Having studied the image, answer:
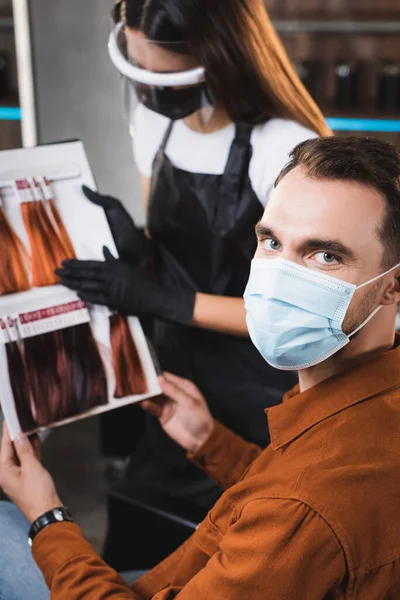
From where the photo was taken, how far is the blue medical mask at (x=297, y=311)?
1.06m

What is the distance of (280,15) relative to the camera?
10.1 ft

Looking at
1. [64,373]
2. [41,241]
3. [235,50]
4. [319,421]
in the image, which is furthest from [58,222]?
[319,421]

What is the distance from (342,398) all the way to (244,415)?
83 centimetres

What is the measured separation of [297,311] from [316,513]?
314mm

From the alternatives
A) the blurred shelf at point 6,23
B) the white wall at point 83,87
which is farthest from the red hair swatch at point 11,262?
the blurred shelf at point 6,23

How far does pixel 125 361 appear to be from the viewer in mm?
1562

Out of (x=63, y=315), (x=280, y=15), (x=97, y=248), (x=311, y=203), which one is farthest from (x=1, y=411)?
(x=280, y=15)

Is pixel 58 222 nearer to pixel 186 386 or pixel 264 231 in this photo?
pixel 186 386

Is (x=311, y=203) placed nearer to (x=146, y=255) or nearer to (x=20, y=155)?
(x=20, y=155)

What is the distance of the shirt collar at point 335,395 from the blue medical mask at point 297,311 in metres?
0.05

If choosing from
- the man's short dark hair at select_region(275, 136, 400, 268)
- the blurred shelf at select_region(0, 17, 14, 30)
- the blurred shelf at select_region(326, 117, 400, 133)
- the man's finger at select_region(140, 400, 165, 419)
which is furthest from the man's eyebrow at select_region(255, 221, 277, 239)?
the blurred shelf at select_region(326, 117, 400, 133)

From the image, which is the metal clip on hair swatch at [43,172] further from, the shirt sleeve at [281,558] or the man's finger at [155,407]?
the shirt sleeve at [281,558]

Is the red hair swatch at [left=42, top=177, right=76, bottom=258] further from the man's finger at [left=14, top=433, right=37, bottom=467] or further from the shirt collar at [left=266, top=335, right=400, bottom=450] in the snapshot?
the shirt collar at [left=266, top=335, right=400, bottom=450]

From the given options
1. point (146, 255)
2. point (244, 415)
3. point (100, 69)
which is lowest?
point (244, 415)
